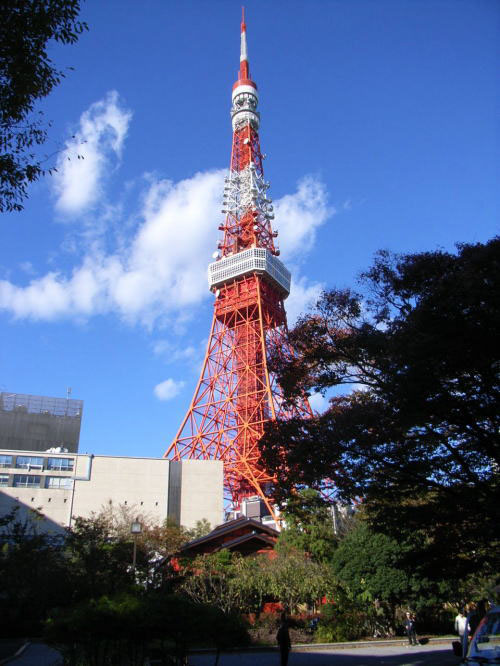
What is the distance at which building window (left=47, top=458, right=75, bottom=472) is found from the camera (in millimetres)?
45406

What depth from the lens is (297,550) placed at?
80.2ft

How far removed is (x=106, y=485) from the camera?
44.9 meters

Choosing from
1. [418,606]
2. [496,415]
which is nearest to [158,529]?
[418,606]

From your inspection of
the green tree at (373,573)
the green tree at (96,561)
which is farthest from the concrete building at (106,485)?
the green tree at (373,573)

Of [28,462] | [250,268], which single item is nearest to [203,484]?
[28,462]

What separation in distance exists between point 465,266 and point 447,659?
1074 cm

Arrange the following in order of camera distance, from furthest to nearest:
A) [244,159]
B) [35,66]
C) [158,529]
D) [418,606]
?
1. [244,159]
2. [158,529]
3. [418,606]
4. [35,66]

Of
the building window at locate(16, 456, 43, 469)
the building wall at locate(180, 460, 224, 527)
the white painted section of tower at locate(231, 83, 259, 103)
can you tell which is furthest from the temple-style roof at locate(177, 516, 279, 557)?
the white painted section of tower at locate(231, 83, 259, 103)

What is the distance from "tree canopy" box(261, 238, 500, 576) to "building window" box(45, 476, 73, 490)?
3679 centimetres

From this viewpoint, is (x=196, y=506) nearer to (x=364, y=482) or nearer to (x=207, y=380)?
(x=207, y=380)

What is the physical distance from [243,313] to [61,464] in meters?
20.7

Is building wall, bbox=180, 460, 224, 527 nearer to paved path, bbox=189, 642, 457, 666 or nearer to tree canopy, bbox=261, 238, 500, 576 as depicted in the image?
paved path, bbox=189, 642, 457, 666

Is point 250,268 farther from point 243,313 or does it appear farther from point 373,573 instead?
point 373,573

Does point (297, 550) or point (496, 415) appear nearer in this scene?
point (496, 415)
